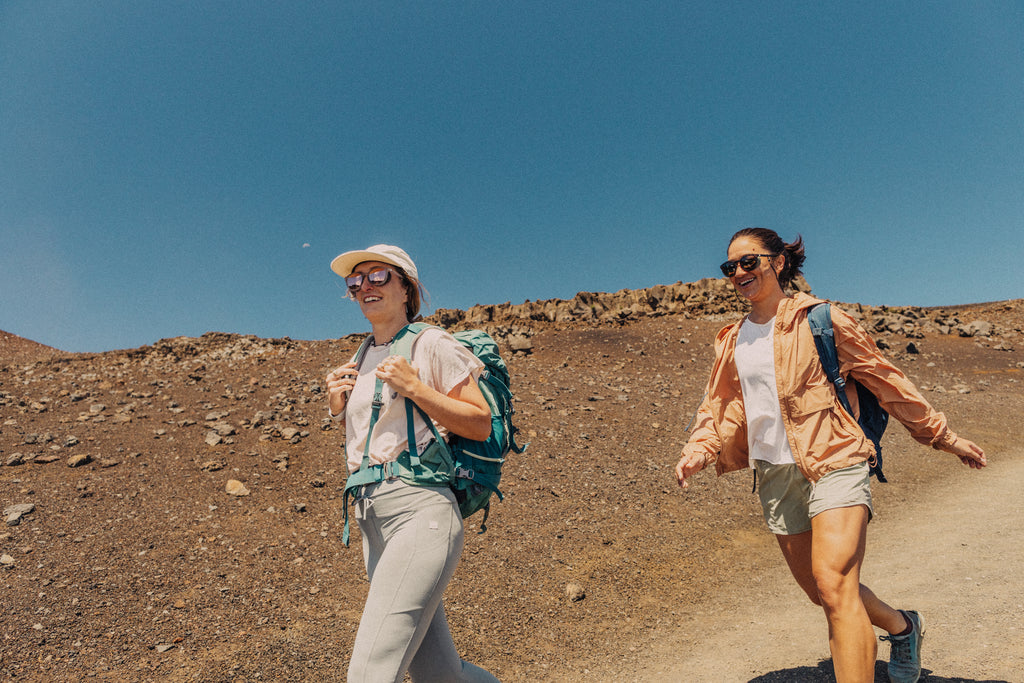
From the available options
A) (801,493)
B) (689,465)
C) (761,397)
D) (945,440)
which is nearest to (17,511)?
(689,465)

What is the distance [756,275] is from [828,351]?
52 cm

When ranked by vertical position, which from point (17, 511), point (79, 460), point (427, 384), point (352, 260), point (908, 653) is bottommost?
point (908, 653)

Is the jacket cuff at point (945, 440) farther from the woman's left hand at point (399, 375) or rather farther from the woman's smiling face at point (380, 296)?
the woman's smiling face at point (380, 296)

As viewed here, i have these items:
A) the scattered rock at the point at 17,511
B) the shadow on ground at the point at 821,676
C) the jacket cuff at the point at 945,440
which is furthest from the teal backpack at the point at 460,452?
the scattered rock at the point at 17,511

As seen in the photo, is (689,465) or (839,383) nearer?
(839,383)

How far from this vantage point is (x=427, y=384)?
2391 millimetres

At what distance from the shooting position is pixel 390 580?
2.18 m

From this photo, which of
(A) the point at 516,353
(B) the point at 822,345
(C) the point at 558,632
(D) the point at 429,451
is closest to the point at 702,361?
(A) the point at 516,353

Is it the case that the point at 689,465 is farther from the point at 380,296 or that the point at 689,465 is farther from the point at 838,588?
the point at 380,296

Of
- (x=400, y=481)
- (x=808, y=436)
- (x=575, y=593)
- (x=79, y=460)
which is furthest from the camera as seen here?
(x=79, y=460)

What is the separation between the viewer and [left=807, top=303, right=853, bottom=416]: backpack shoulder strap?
2.93m

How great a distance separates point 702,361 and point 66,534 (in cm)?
1486

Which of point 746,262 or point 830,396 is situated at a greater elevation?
point 746,262

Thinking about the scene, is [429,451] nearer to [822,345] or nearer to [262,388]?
[822,345]
